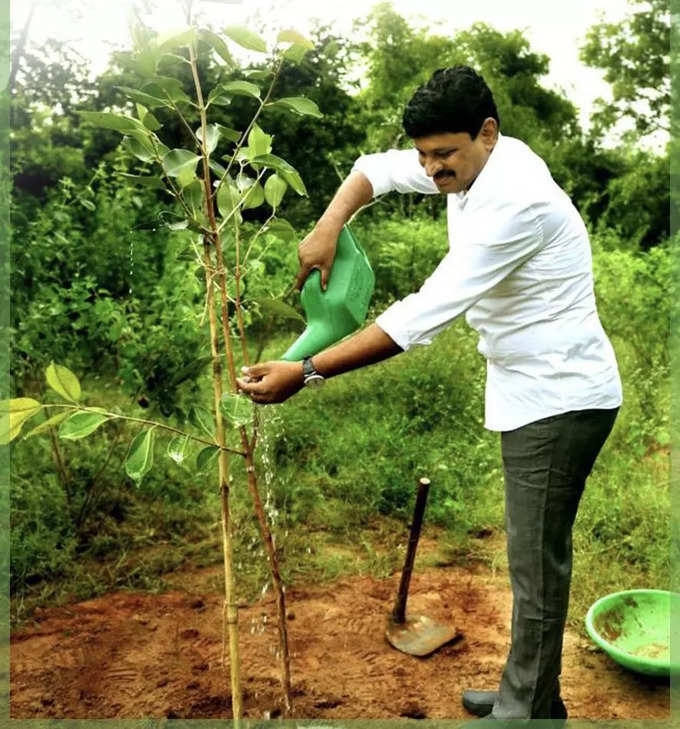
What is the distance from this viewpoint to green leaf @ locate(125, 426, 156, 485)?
1541 mm

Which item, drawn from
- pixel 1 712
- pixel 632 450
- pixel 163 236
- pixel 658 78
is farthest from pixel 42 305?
pixel 658 78

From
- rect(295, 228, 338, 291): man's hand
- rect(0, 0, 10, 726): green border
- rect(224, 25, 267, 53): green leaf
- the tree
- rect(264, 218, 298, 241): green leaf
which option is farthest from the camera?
the tree

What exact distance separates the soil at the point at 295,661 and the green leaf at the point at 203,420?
42.5 inches

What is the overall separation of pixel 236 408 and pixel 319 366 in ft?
0.62

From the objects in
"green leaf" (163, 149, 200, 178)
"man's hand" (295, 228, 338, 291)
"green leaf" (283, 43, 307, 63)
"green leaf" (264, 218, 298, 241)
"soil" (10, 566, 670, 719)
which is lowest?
"soil" (10, 566, 670, 719)

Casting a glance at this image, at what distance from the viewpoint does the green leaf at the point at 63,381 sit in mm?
1517

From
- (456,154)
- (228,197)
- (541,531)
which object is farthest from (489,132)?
(541,531)

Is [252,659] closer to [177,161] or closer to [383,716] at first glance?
[383,716]

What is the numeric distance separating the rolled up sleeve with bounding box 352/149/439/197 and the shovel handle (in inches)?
39.8

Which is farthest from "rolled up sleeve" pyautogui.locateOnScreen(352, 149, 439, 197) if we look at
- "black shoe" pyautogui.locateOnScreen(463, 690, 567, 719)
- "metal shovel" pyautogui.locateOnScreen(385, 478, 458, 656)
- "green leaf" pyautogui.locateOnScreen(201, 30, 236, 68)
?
"black shoe" pyautogui.locateOnScreen(463, 690, 567, 719)

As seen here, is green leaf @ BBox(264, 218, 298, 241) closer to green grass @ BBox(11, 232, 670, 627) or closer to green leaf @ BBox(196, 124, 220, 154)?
green leaf @ BBox(196, 124, 220, 154)

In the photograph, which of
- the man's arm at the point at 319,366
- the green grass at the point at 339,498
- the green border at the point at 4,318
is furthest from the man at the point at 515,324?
the green border at the point at 4,318

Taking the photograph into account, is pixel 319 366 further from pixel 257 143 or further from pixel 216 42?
pixel 216 42

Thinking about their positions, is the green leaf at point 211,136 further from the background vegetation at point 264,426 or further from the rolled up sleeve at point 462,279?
the rolled up sleeve at point 462,279
